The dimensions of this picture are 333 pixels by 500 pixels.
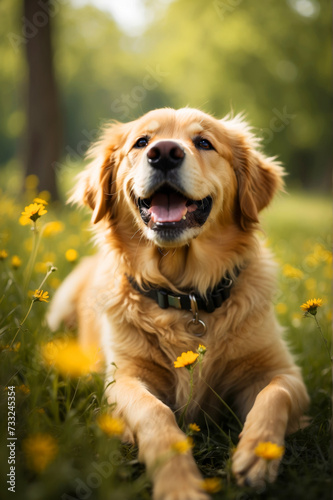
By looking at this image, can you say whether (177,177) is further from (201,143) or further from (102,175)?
(102,175)

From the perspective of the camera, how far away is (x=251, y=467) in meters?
1.61

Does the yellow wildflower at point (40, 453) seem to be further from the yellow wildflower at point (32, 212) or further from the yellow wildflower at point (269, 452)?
the yellow wildflower at point (32, 212)

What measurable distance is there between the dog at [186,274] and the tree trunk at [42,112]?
184 inches

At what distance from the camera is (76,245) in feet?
15.1

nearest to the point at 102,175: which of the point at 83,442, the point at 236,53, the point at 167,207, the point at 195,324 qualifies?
the point at 167,207

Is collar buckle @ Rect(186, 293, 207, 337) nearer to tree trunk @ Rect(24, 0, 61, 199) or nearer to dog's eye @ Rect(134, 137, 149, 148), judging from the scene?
dog's eye @ Rect(134, 137, 149, 148)

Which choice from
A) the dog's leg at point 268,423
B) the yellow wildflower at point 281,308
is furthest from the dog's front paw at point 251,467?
the yellow wildflower at point 281,308

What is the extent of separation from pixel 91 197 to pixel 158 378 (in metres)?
1.31

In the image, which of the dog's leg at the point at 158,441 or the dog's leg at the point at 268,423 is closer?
the dog's leg at the point at 158,441

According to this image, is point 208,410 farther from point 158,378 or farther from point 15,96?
point 15,96

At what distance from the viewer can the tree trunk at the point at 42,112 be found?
6.99 metres

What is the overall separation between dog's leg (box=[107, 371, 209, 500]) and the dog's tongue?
0.87 m

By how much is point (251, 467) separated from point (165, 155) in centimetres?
147

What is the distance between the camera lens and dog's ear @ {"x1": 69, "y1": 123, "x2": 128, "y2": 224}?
110 inches
